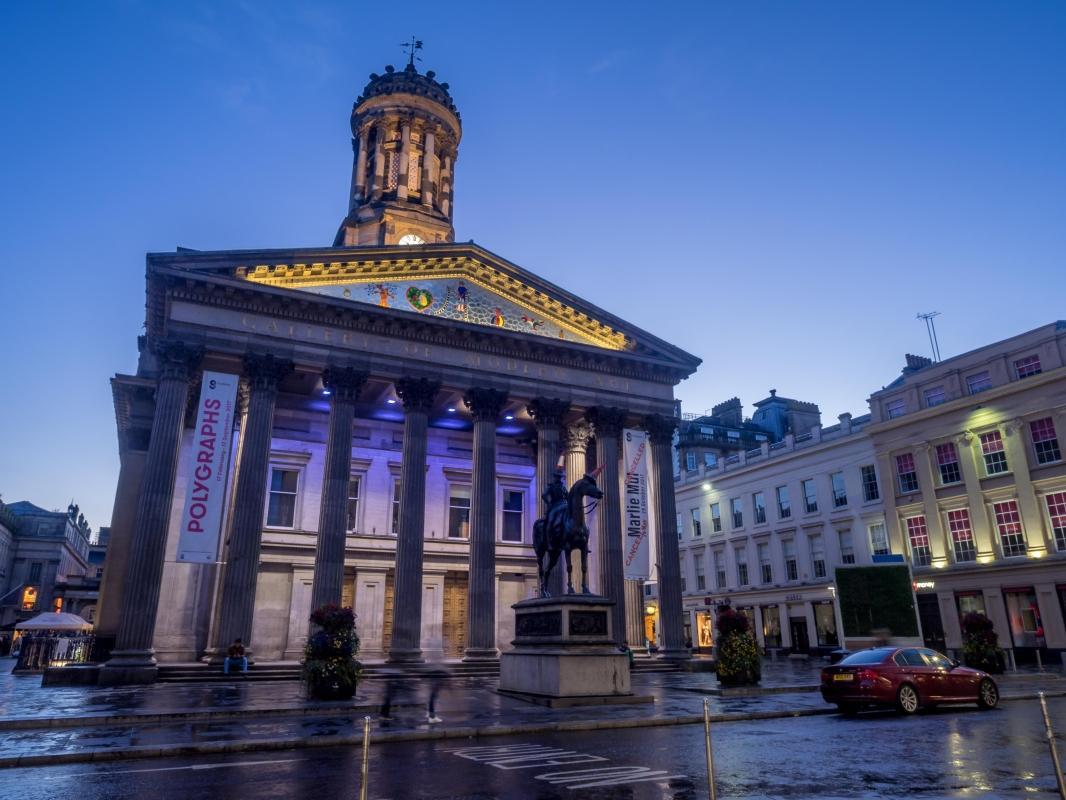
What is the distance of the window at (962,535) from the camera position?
38625 mm

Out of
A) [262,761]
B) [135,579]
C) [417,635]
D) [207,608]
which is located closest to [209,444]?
[135,579]

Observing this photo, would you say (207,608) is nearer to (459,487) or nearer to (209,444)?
(209,444)

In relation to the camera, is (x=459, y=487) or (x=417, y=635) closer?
(x=417, y=635)

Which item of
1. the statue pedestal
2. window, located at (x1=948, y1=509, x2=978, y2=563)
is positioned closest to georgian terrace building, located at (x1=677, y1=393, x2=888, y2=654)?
window, located at (x1=948, y1=509, x2=978, y2=563)

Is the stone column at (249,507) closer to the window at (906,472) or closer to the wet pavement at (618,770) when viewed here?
the wet pavement at (618,770)

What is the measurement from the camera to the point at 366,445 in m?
34.0

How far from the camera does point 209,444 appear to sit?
24234 millimetres

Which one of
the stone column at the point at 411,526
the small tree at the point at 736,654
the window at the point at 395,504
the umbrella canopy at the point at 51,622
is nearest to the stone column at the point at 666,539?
the stone column at the point at 411,526

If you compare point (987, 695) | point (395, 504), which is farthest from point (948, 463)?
point (395, 504)

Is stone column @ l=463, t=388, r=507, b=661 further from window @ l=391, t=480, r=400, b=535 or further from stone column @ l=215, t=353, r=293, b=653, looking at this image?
stone column @ l=215, t=353, r=293, b=653

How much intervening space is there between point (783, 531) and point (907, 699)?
1404 inches

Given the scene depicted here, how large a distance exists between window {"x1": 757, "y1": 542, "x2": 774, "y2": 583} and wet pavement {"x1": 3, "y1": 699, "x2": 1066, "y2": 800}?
3917 centimetres

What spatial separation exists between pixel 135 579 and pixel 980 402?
130 ft

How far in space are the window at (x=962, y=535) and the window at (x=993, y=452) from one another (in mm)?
2704
